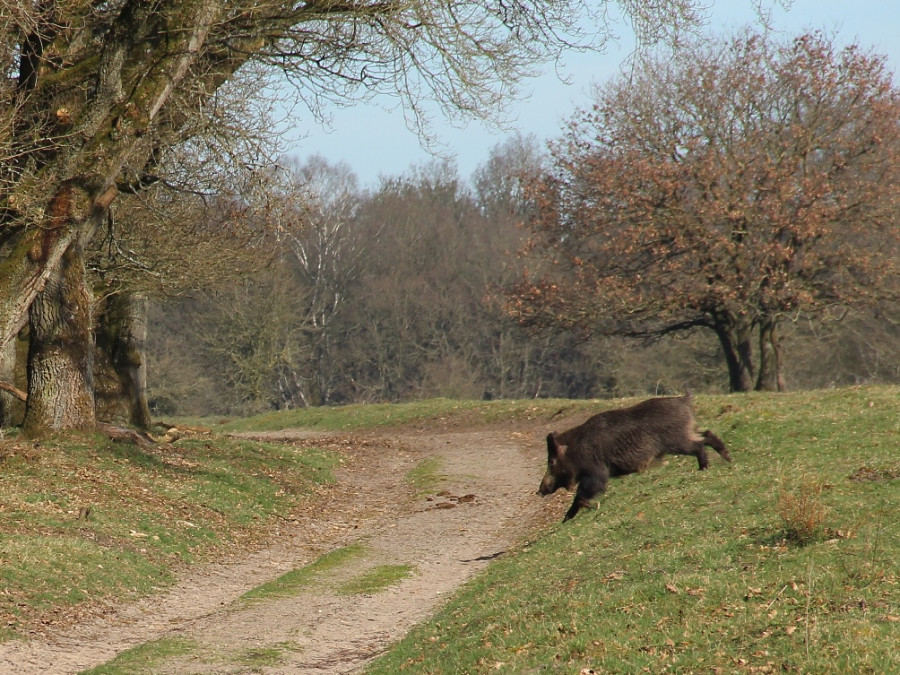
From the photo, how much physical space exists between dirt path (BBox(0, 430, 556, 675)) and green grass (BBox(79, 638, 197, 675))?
10 cm

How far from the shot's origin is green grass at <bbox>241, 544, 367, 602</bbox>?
1380 cm

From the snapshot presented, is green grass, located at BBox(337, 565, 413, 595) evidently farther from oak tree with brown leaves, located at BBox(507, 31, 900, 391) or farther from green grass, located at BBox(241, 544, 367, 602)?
oak tree with brown leaves, located at BBox(507, 31, 900, 391)

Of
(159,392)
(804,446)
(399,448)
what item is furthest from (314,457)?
(159,392)

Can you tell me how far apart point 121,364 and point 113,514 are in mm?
13423

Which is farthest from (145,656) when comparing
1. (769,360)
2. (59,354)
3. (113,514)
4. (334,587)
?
(769,360)

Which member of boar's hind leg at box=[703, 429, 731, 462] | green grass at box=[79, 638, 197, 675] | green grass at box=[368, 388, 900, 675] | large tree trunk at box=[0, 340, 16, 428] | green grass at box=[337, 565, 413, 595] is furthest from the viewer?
large tree trunk at box=[0, 340, 16, 428]

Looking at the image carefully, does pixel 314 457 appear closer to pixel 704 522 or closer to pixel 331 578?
pixel 331 578

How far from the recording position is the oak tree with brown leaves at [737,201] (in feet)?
117

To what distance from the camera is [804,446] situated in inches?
718

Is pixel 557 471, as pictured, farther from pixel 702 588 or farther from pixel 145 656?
pixel 145 656

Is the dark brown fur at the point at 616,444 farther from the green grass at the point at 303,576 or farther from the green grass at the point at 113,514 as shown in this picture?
the green grass at the point at 113,514

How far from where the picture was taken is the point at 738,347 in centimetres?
3962

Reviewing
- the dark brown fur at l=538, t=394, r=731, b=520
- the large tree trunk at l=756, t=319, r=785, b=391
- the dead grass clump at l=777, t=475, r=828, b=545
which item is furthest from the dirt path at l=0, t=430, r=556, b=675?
the large tree trunk at l=756, t=319, r=785, b=391

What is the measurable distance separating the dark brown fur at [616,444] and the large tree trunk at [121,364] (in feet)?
58.1
